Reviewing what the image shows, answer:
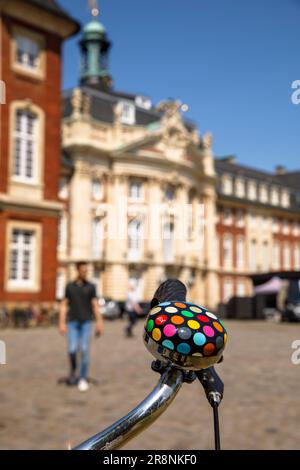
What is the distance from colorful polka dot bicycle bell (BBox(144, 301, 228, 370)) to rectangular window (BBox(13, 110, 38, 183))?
2.51 ft

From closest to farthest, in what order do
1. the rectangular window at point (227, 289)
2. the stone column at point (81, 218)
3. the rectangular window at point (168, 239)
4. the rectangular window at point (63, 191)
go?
1. the rectangular window at point (168, 239)
2. the stone column at point (81, 218)
3. the rectangular window at point (227, 289)
4. the rectangular window at point (63, 191)

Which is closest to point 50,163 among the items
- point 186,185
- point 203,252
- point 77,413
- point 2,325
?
point 186,185

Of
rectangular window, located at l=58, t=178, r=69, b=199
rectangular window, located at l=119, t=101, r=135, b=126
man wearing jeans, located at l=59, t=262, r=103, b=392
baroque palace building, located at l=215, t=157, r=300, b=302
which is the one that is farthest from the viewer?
man wearing jeans, located at l=59, t=262, r=103, b=392

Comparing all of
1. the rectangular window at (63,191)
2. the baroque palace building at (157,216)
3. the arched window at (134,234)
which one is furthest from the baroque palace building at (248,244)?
the rectangular window at (63,191)

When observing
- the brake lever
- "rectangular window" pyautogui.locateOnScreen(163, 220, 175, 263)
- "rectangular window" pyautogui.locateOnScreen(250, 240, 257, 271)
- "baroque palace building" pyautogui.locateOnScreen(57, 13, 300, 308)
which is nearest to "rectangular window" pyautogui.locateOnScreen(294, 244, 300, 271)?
"baroque palace building" pyautogui.locateOnScreen(57, 13, 300, 308)

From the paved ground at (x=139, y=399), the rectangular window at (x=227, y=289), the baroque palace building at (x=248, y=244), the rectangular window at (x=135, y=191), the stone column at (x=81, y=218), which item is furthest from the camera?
the paved ground at (x=139, y=399)

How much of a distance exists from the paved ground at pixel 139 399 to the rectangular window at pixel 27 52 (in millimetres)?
1747

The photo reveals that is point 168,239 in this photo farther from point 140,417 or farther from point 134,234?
point 140,417

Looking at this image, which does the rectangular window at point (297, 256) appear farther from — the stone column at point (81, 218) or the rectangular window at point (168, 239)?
the stone column at point (81, 218)

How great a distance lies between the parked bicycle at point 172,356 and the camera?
617mm

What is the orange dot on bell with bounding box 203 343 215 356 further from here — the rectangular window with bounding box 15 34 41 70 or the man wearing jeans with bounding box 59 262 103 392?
the man wearing jeans with bounding box 59 262 103 392

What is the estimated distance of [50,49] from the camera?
159cm

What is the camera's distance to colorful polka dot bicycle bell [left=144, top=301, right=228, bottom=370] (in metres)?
0.61
